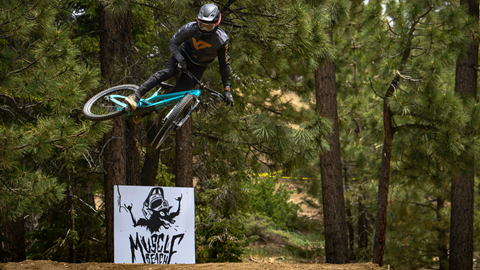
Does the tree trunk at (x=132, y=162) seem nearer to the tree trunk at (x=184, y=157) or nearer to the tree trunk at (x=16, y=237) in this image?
the tree trunk at (x=184, y=157)

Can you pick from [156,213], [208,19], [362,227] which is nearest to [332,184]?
[156,213]

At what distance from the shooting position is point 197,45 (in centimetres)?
412

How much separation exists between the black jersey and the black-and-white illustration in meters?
2.11

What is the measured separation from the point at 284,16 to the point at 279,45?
1.35 ft

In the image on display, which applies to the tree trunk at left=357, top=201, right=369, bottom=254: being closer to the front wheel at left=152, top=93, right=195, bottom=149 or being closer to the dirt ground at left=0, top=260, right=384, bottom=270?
the dirt ground at left=0, top=260, right=384, bottom=270

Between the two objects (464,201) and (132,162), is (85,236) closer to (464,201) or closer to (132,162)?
(132,162)

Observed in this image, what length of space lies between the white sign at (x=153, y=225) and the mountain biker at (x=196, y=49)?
5.57 feet

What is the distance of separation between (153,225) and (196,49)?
2.53 metres

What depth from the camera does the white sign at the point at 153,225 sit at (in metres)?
5.23

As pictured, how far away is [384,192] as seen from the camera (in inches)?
326

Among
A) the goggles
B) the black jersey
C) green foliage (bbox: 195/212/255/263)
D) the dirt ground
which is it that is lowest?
green foliage (bbox: 195/212/255/263)

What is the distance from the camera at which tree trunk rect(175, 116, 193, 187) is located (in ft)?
20.8

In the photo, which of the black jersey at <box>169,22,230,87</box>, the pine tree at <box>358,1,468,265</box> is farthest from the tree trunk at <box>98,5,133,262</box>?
the pine tree at <box>358,1,468,265</box>

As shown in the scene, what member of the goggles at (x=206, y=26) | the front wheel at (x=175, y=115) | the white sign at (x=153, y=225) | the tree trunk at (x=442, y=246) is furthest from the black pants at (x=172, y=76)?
the tree trunk at (x=442, y=246)
